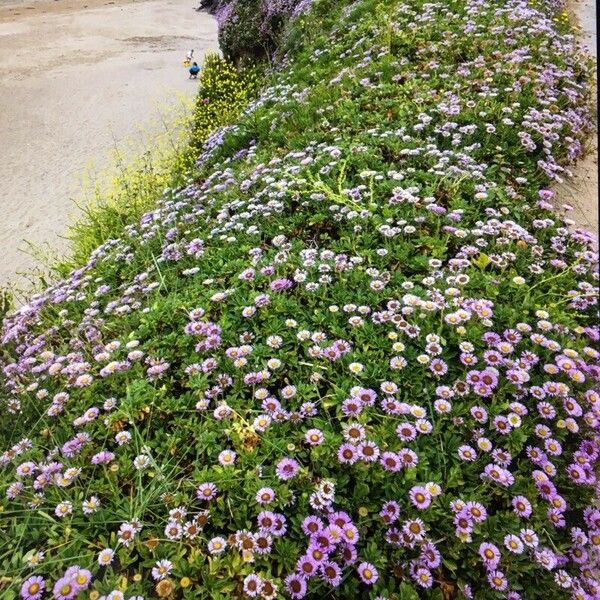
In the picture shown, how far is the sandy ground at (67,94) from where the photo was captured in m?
9.71

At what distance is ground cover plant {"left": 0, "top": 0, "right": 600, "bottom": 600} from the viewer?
222 centimetres

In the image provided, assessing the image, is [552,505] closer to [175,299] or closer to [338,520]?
[338,520]

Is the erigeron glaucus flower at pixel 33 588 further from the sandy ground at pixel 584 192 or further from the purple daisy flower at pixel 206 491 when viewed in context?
the sandy ground at pixel 584 192

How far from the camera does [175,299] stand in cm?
349

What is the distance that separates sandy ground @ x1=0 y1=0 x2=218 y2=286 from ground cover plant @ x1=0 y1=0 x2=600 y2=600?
14.6 ft

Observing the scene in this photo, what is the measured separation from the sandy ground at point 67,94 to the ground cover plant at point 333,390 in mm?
4438

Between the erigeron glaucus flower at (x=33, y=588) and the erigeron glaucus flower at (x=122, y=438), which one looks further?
the erigeron glaucus flower at (x=122, y=438)

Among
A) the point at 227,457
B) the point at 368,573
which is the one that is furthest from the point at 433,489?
the point at 227,457

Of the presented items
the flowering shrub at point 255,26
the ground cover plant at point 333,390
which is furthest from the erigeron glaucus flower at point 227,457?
the flowering shrub at point 255,26

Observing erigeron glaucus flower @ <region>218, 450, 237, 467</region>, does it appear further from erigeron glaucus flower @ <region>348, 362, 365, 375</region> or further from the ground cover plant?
erigeron glaucus flower @ <region>348, 362, 365, 375</region>

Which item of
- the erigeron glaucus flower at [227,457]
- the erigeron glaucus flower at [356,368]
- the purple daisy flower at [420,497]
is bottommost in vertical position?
the purple daisy flower at [420,497]

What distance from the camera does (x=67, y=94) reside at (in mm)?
15633

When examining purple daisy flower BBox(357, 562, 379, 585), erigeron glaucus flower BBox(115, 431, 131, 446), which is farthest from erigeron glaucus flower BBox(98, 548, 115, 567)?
purple daisy flower BBox(357, 562, 379, 585)

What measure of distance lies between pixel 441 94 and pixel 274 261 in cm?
320
